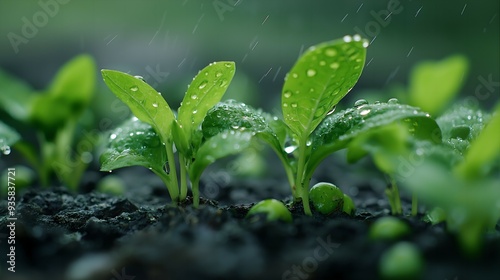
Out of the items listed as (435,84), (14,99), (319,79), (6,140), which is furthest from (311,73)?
(14,99)

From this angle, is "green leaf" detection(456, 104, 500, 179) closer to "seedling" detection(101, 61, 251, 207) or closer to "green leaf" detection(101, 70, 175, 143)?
"seedling" detection(101, 61, 251, 207)

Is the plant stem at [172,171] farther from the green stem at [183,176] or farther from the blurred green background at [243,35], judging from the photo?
the blurred green background at [243,35]

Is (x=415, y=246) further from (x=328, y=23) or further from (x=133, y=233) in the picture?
(x=328, y=23)

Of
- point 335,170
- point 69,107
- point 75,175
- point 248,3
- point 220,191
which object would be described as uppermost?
point 248,3

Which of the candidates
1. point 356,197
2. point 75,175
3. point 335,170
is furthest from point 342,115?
point 335,170

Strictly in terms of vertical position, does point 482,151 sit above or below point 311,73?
below

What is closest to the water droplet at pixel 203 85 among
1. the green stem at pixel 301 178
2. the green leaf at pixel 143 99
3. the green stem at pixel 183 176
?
the green leaf at pixel 143 99

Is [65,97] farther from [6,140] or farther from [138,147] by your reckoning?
[138,147]
